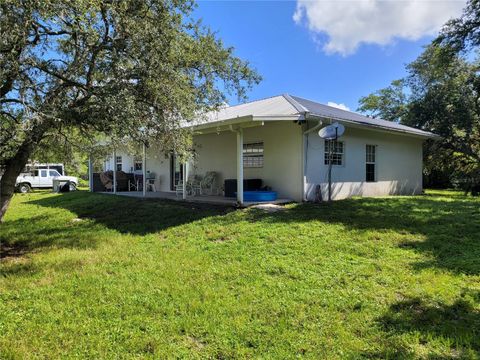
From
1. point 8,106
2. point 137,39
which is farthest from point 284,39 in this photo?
point 8,106

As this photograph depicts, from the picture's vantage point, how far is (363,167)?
1273cm

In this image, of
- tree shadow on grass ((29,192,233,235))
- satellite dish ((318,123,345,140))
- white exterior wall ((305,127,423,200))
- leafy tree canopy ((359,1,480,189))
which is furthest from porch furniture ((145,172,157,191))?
leafy tree canopy ((359,1,480,189))

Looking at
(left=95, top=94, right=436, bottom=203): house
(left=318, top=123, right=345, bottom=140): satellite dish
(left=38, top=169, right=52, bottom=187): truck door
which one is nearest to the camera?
(left=318, top=123, right=345, bottom=140): satellite dish

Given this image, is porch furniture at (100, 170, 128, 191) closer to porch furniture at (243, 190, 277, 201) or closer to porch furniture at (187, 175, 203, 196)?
porch furniture at (187, 175, 203, 196)

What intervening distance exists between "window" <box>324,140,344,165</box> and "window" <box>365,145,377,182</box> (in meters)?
1.71

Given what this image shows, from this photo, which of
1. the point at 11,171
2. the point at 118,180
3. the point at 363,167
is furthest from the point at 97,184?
the point at 363,167

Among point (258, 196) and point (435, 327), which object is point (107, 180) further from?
point (435, 327)

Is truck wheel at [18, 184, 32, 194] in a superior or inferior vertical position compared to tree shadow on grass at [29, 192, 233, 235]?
superior

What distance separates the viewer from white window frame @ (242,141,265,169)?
11461 millimetres

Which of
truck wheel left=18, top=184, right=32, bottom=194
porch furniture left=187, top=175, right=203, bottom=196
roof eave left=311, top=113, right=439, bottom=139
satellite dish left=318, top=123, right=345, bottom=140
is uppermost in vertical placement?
roof eave left=311, top=113, right=439, bottom=139

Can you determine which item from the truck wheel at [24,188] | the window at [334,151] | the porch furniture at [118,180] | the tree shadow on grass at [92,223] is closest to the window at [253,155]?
the window at [334,151]

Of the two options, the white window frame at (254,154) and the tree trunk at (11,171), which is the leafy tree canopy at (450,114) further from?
the tree trunk at (11,171)

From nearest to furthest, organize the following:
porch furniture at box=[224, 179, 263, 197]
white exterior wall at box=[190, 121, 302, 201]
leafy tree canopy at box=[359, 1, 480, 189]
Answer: white exterior wall at box=[190, 121, 302, 201]
porch furniture at box=[224, 179, 263, 197]
leafy tree canopy at box=[359, 1, 480, 189]

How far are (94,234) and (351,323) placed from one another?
21.0 feet
